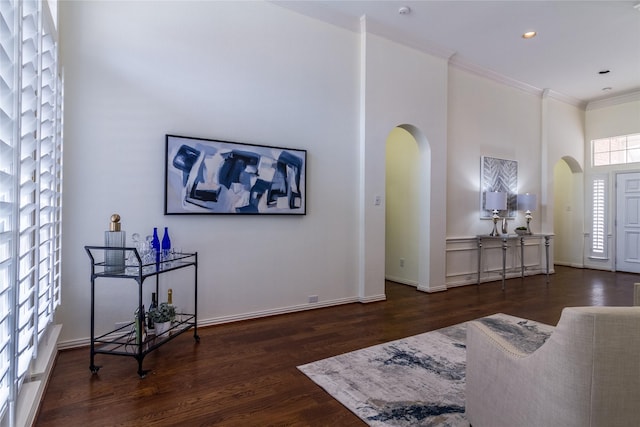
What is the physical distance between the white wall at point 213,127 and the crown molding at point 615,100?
619 centimetres

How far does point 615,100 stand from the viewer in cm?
698

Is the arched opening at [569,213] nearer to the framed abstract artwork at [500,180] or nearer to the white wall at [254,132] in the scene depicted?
the framed abstract artwork at [500,180]

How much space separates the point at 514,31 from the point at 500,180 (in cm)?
248

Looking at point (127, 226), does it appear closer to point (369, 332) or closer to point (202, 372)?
point (202, 372)

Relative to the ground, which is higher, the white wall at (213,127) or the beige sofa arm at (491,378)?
the white wall at (213,127)

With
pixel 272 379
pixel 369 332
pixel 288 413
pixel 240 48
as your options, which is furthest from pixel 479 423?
pixel 240 48

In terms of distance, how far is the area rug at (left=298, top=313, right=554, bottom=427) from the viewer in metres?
1.98

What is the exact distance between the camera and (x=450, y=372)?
2.51 meters

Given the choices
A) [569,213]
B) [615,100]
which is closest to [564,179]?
[569,213]

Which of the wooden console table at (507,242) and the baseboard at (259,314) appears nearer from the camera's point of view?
the baseboard at (259,314)

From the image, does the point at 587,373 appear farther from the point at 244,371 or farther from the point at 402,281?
the point at 402,281

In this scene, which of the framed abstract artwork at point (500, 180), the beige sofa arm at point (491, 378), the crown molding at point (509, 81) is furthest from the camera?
the framed abstract artwork at point (500, 180)

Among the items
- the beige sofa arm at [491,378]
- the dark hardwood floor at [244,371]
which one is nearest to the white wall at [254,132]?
the dark hardwood floor at [244,371]

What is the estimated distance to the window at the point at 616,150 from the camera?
6.80 meters
